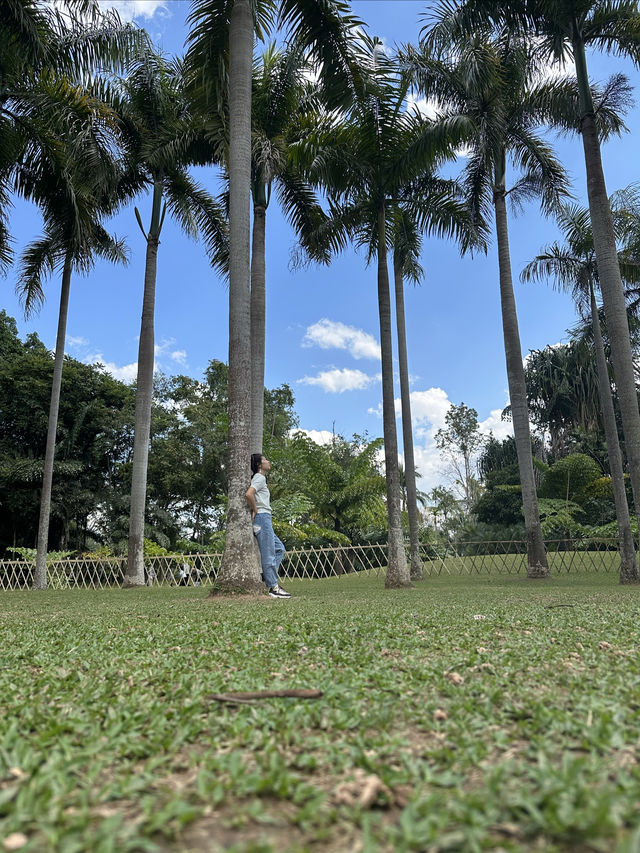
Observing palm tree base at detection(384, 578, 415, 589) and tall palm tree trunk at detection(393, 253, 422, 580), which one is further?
tall palm tree trunk at detection(393, 253, 422, 580)

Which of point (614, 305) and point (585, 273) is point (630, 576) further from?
point (585, 273)

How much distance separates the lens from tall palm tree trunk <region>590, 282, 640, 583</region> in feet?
36.2

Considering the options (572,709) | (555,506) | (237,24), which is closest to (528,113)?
(237,24)

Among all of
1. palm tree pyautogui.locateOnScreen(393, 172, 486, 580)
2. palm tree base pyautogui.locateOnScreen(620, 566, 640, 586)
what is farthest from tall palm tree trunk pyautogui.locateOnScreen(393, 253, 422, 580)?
palm tree base pyautogui.locateOnScreen(620, 566, 640, 586)

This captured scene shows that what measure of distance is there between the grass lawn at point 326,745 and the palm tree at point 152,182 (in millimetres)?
10456

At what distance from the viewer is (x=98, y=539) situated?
87.4 feet

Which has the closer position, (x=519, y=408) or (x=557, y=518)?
(x=519, y=408)

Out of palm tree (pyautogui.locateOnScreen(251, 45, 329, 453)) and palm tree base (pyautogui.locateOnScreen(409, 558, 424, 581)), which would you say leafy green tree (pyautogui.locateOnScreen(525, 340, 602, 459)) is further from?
palm tree (pyautogui.locateOnScreen(251, 45, 329, 453))

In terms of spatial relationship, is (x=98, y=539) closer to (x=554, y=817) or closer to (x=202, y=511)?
(x=202, y=511)

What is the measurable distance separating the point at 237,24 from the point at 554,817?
10.6 metres

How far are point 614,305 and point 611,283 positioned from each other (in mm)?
414

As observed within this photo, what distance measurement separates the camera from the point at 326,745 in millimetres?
1886

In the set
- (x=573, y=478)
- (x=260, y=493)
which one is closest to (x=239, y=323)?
(x=260, y=493)

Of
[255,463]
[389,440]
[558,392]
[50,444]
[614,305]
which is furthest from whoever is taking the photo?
[558,392]
